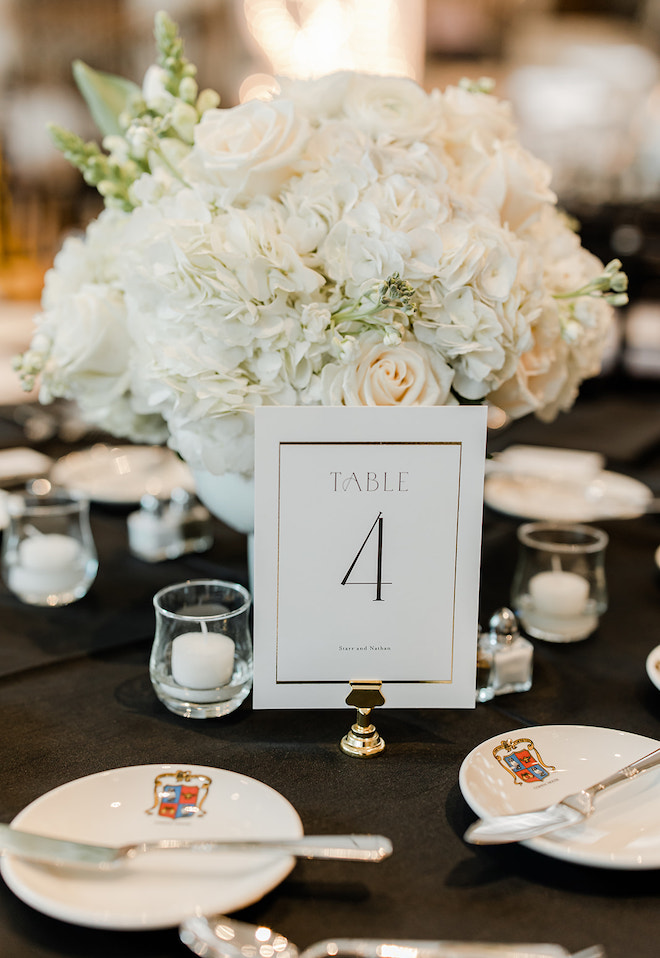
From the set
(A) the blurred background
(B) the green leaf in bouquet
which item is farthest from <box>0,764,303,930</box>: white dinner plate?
(A) the blurred background

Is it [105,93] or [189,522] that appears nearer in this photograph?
[105,93]

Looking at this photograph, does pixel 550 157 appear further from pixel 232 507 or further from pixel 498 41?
pixel 232 507

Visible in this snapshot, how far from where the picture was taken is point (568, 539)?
117cm

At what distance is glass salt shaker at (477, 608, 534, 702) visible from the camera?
2.99 ft

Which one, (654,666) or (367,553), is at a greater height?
(367,553)

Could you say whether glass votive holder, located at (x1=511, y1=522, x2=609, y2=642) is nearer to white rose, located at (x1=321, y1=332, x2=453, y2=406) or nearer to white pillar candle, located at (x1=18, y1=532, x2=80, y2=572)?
white rose, located at (x1=321, y1=332, x2=453, y2=406)

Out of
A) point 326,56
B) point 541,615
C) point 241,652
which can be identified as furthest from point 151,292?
point 326,56

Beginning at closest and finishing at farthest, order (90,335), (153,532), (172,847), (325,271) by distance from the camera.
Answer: (172,847) < (325,271) < (90,335) < (153,532)

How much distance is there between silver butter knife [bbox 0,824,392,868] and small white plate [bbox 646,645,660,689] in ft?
1.38

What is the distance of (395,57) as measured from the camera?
20.2ft

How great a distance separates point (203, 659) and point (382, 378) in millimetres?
310

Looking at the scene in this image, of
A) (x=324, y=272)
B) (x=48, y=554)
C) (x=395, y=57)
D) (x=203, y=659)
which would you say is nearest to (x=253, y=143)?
(x=324, y=272)

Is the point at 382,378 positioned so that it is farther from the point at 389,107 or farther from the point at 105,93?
the point at 105,93

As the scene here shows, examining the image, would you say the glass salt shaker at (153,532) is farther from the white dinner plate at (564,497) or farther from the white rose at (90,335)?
the white dinner plate at (564,497)
